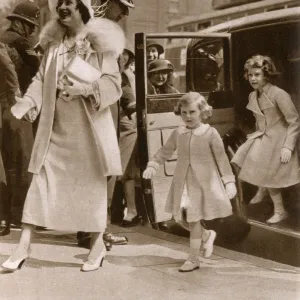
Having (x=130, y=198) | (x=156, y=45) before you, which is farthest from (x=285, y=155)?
(x=130, y=198)

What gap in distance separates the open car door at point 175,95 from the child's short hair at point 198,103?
0.88 feet

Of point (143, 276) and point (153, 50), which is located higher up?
point (153, 50)

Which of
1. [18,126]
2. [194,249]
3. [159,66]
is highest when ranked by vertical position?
[159,66]

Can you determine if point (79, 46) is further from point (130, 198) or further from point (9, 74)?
point (130, 198)

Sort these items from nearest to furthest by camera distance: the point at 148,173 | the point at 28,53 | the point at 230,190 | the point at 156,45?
the point at 230,190 → the point at 148,173 → the point at 156,45 → the point at 28,53

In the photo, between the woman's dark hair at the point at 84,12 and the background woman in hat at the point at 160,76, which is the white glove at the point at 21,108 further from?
the background woman in hat at the point at 160,76

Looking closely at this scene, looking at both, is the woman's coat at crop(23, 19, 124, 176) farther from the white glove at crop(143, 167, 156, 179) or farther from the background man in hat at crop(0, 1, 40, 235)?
the background man in hat at crop(0, 1, 40, 235)

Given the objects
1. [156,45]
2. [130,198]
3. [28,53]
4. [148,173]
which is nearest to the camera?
[148,173]

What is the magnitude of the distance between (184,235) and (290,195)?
0.81m

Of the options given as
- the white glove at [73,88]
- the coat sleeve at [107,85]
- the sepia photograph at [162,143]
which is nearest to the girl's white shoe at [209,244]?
the sepia photograph at [162,143]

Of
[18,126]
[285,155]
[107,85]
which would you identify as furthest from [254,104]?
[18,126]

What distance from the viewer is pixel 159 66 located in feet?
12.7

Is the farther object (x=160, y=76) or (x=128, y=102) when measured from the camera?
(x=128, y=102)

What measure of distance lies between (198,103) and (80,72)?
0.61m
